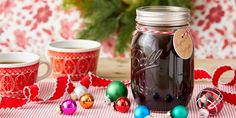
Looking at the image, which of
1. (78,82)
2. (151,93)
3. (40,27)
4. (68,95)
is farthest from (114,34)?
(151,93)

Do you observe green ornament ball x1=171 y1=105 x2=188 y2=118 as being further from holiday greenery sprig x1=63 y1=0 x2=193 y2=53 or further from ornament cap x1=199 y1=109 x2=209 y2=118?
holiday greenery sprig x1=63 y1=0 x2=193 y2=53

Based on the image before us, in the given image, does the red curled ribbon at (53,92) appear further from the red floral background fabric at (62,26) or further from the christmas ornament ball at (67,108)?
the red floral background fabric at (62,26)

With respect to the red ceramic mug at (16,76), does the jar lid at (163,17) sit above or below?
above

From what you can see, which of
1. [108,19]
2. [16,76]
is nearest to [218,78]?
[16,76]

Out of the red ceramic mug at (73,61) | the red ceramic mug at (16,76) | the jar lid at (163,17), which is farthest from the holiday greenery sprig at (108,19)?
the jar lid at (163,17)

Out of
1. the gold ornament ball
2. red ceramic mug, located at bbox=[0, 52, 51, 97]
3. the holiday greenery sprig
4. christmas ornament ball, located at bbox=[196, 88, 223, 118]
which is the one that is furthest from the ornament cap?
the holiday greenery sprig

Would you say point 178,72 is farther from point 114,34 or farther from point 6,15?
point 6,15

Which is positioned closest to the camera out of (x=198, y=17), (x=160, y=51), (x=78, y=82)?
(x=160, y=51)
